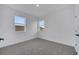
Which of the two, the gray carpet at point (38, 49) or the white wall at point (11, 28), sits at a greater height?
the white wall at point (11, 28)

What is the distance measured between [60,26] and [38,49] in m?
0.67

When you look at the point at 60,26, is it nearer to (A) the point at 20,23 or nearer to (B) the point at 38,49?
(B) the point at 38,49

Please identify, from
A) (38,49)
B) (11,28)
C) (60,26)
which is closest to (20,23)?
(11,28)

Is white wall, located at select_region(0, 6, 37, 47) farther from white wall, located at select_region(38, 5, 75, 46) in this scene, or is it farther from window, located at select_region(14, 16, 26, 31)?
white wall, located at select_region(38, 5, 75, 46)

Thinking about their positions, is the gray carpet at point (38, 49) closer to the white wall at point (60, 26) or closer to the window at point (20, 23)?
the white wall at point (60, 26)

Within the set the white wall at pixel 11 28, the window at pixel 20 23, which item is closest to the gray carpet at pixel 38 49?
the white wall at pixel 11 28

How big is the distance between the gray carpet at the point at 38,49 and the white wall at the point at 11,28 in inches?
4.3

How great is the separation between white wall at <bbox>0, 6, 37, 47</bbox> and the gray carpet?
4.3 inches

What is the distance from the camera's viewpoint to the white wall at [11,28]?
1.75m

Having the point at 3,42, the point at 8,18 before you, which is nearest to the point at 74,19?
the point at 8,18

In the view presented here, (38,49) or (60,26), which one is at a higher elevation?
(60,26)

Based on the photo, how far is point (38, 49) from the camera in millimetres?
1809

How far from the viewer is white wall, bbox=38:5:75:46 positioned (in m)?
1.78

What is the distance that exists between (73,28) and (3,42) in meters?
1.41
